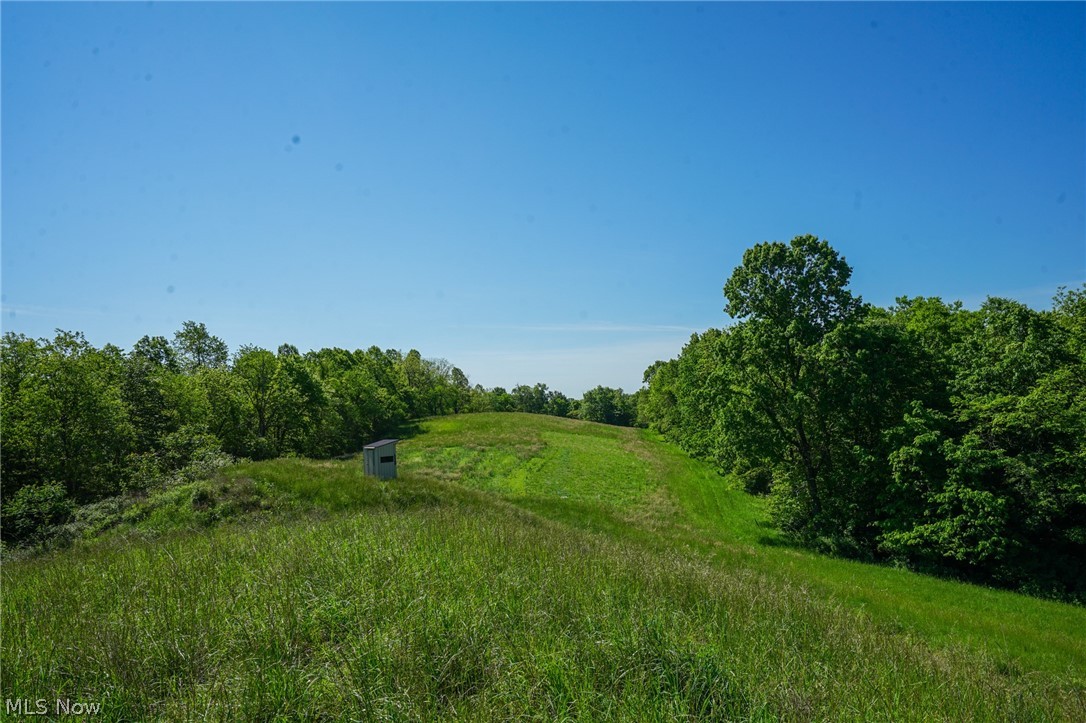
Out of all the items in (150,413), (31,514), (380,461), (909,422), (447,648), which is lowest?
(31,514)

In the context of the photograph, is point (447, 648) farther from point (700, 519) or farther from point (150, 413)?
point (150, 413)

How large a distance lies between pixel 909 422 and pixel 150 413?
51.9 meters

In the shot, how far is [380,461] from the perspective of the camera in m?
20.5

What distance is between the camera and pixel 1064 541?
61.4ft

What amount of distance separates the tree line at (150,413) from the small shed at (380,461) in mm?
9844

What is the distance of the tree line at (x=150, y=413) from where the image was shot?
73.8 feet

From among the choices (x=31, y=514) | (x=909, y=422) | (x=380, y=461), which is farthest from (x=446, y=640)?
(x=909, y=422)

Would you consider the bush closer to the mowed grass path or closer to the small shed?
the small shed

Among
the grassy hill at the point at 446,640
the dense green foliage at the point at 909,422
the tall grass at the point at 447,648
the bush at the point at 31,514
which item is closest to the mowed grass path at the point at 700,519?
the grassy hill at the point at 446,640

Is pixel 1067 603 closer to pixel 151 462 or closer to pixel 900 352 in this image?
pixel 900 352

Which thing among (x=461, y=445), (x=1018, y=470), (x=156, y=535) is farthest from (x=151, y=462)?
(x=1018, y=470)

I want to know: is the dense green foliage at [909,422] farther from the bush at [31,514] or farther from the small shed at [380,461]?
the bush at [31,514]

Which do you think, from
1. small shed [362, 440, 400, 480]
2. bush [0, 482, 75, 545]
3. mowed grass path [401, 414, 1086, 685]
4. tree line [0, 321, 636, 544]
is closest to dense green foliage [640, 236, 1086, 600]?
mowed grass path [401, 414, 1086, 685]

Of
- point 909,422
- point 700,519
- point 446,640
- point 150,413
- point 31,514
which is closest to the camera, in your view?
point 446,640
